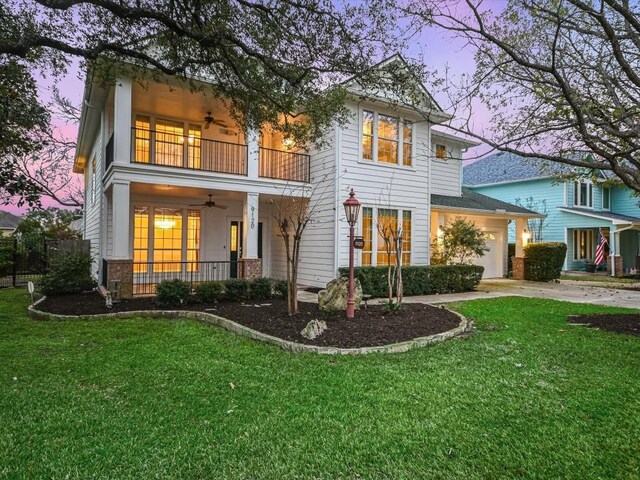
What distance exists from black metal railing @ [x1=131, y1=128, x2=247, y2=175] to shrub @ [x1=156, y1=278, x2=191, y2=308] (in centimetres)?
443

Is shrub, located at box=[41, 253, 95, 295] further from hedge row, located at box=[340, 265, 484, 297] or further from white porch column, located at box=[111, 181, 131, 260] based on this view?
hedge row, located at box=[340, 265, 484, 297]

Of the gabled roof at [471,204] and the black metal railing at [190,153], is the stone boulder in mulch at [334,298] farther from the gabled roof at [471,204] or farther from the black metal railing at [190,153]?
the gabled roof at [471,204]

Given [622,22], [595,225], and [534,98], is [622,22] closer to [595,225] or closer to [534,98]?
[534,98]

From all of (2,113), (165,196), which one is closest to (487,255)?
(165,196)

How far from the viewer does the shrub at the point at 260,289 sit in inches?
401

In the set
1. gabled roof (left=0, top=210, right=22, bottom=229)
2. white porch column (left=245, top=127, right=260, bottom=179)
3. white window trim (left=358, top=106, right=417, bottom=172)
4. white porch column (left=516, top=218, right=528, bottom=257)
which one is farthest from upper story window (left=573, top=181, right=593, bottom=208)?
gabled roof (left=0, top=210, right=22, bottom=229)

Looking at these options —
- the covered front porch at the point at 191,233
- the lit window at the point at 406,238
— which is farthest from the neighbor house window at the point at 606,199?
the covered front porch at the point at 191,233

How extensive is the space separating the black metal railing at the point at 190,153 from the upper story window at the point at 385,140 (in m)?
4.18

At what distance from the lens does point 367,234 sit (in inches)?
512

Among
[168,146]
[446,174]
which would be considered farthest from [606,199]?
[168,146]

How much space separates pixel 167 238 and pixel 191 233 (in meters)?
0.85

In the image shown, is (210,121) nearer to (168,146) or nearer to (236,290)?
(168,146)

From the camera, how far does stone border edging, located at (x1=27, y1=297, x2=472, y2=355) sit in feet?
18.2

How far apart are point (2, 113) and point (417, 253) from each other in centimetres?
1197
